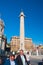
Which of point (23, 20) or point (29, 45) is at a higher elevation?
point (23, 20)

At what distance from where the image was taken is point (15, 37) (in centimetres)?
10131

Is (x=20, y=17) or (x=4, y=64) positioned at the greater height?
(x=20, y=17)

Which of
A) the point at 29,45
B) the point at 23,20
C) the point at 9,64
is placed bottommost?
the point at 9,64

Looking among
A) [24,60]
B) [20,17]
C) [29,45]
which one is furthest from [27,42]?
[24,60]

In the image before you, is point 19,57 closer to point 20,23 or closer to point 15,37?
point 20,23

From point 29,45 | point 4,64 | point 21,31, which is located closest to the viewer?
point 4,64

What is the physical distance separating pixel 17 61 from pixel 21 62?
0.18 metres

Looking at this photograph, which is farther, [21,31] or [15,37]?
[15,37]

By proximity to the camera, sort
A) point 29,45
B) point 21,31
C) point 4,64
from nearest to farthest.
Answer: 1. point 4,64
2. point 21,31
3. point 29,45

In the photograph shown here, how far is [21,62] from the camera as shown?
6.72 meters

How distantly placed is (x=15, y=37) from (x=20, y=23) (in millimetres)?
36587

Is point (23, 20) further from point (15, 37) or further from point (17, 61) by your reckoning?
point (17, 61)

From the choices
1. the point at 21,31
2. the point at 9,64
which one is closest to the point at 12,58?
the point at 9,64

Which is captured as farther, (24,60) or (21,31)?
(21,31)
